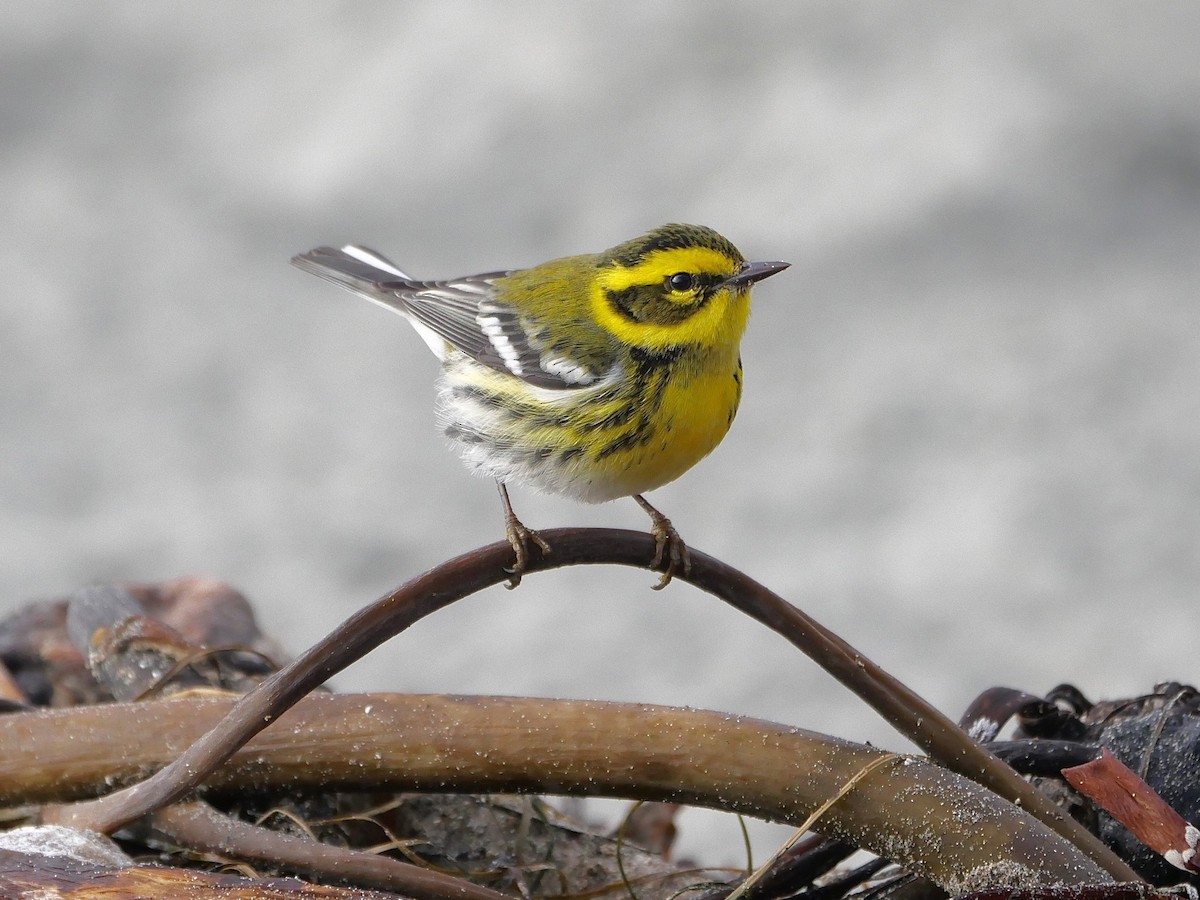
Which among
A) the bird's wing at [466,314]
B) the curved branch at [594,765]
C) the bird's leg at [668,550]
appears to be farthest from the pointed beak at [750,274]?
the curved branch at [594,765]

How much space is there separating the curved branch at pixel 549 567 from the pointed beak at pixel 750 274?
1131 mm

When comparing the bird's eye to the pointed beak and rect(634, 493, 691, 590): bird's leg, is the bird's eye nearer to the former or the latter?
the pointed beak

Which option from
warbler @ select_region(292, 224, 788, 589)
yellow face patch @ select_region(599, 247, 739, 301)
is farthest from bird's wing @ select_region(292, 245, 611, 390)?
yellow face patch @ select_region(599, 247, 739, 301)

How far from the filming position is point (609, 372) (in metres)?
2.55

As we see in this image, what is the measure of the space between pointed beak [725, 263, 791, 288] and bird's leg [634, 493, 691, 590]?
404 mm

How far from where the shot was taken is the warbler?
2.42 meters

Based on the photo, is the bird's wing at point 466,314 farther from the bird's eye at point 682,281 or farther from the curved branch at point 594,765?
the curved branch at point 594,765

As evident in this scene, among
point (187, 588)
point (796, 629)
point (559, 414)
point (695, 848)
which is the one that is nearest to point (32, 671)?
point (187, 588)

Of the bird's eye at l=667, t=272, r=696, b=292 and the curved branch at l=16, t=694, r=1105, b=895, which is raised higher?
the bird's eye at l=667, t=272, r=696, b=292

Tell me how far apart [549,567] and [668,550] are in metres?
0.33

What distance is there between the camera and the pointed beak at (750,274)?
2.52 metres

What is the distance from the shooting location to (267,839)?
1.42 m

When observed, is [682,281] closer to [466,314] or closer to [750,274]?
[750,274]

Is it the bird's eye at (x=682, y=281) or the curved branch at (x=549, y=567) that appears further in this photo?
the bird's eye at (x=682, y=281)
